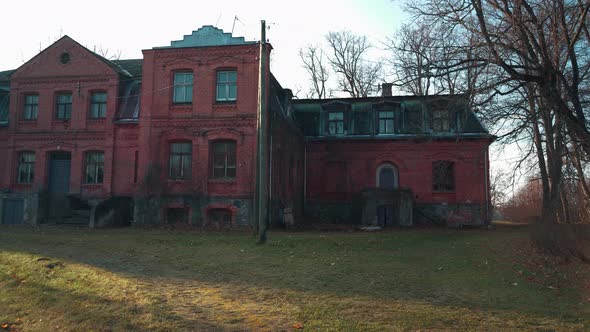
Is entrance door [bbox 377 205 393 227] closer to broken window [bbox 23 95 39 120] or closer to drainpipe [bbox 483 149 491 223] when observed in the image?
drainpipe [bbox 483 149 491 223]

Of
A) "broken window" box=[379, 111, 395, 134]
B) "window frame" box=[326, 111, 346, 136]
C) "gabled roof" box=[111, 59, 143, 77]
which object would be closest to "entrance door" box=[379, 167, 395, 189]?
"broken window" box=[379, 111, 395, 134]

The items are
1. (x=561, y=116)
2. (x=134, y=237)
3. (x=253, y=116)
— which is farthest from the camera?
(x=253, y=116)

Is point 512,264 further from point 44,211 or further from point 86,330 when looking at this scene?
point 44,211

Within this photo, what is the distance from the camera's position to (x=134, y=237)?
1661cm

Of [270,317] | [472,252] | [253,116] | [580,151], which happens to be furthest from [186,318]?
[253,116]

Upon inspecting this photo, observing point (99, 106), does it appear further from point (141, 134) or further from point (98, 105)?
point (141, 134)

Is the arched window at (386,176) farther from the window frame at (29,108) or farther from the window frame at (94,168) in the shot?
the window frame at (29,108)

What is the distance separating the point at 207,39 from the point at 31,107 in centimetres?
1054

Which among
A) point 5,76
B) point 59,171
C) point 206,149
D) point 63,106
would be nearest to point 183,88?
point 206,149

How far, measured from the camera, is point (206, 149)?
21531 mm

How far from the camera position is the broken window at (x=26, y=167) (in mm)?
24356

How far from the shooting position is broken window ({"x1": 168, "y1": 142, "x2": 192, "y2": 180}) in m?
22.0

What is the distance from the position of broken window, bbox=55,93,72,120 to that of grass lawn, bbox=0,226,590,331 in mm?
11531

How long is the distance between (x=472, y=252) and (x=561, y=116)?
→ 15.0 feet
